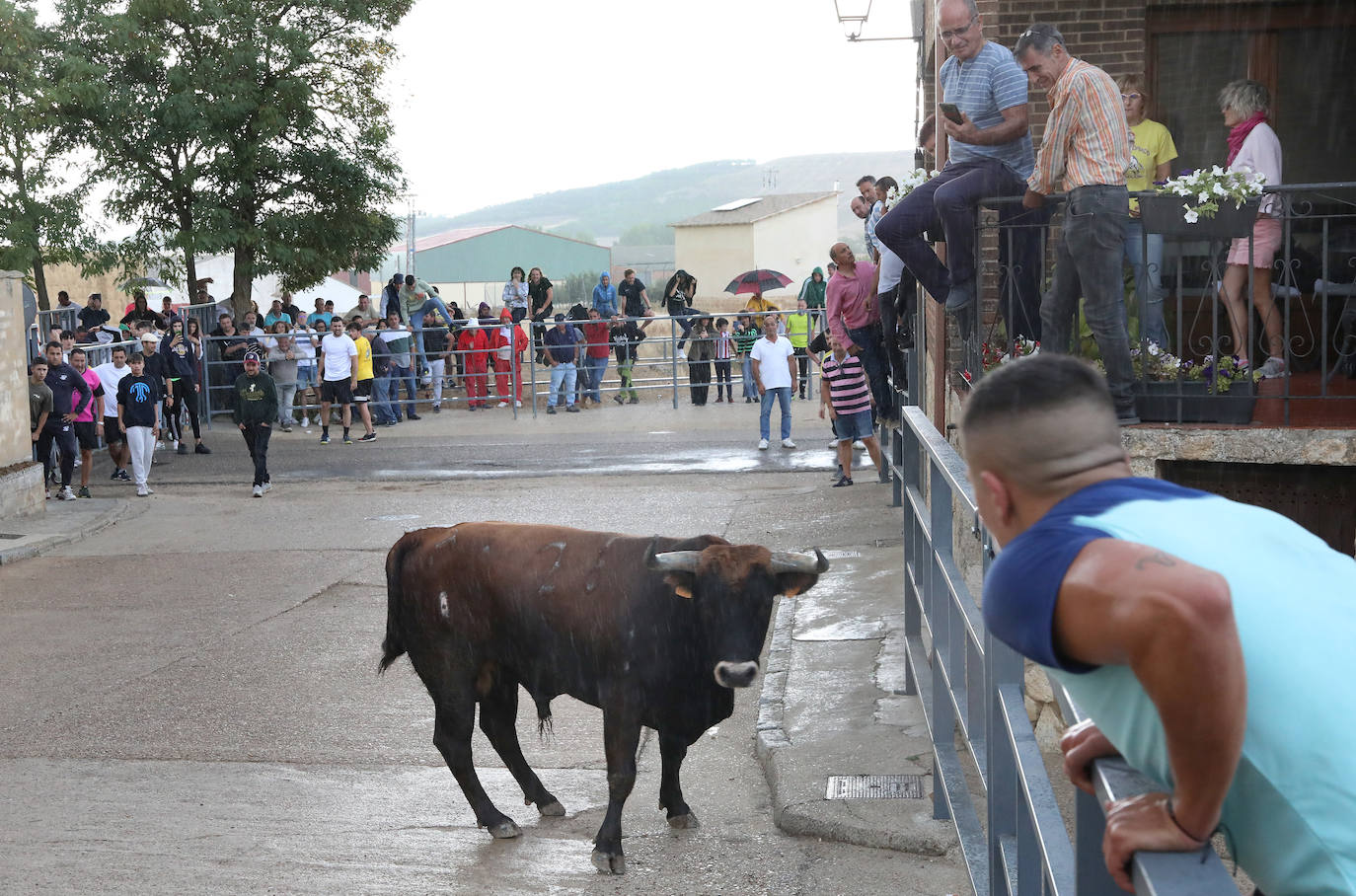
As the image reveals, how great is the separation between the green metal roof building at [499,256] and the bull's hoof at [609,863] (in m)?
82.6

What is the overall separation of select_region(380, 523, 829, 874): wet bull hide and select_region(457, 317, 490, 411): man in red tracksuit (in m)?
17.8

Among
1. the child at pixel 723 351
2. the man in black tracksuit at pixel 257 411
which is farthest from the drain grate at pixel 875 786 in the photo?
the child at pixel 723 351

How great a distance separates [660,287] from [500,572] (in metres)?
85.1

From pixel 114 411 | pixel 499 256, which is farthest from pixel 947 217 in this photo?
pixel 499 256

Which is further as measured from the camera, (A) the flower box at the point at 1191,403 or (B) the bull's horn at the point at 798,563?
(A) the flower box at the point at 1191,403

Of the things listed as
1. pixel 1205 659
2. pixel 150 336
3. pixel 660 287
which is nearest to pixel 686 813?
pixel 1205 659

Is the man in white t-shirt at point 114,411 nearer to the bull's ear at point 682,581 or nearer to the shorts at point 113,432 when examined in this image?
the shorts at point 113,432

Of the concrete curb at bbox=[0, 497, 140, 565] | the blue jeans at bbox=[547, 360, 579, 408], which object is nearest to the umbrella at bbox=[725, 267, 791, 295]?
the blue jeans at bbox=[547, 360, 579, 408]

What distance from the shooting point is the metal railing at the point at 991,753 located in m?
1.75

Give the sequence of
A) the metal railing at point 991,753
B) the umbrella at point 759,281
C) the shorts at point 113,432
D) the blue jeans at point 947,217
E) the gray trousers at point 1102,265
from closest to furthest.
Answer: the metal railing at point 991,753 → the gray trousers at point 1102,265 → the blue jeans at point 947,217 → the shorts at point 113,432 → the umbrella at point 759,281

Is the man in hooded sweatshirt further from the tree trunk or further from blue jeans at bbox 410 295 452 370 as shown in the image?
the tree trunk

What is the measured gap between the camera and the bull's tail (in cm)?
636

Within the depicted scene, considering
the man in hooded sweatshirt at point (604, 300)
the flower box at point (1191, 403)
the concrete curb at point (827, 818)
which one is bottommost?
the concrete curb at point (827, 818)

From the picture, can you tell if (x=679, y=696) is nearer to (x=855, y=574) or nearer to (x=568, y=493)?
(x=855, y=574)
